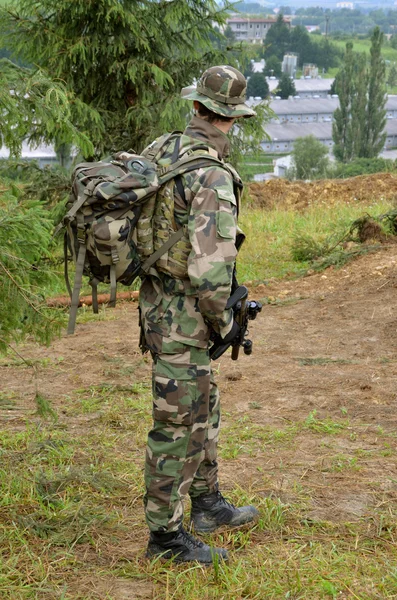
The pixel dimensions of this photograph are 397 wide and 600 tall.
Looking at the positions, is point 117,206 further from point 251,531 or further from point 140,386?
point 140,386

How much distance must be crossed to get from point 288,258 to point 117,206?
26.1ft

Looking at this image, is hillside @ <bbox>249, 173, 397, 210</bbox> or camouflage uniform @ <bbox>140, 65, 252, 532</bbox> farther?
hillside @ <bbox>249, 173, 397, 210</bbox>

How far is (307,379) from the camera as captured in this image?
6.15 meters

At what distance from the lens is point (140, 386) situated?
5.96 m

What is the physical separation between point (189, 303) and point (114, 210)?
1.70ft

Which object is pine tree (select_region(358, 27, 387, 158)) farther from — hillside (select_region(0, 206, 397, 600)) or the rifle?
the rifle

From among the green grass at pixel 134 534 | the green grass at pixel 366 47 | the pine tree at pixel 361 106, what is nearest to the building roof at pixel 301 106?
the pine tree at pixel 361 106

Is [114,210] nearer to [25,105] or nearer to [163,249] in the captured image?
[163,249]

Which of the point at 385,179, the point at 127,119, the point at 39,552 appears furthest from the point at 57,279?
the point at 385,179

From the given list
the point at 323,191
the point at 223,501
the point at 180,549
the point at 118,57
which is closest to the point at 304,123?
the point at 323,191

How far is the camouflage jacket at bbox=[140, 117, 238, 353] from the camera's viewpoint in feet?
10.4

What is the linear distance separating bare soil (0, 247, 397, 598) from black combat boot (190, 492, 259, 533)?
11.2 inches

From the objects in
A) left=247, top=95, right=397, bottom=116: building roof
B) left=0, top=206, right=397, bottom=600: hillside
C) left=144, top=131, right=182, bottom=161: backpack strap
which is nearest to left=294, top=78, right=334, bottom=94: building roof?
left=247, top=95, right=397, bottom=116: building roof

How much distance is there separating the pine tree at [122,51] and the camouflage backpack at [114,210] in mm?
7051
